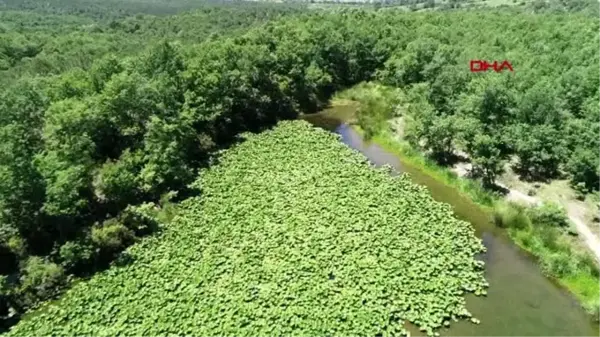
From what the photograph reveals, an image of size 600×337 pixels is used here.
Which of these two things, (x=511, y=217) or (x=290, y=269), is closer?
(x=290, y=269)

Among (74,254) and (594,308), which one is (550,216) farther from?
(74,254)

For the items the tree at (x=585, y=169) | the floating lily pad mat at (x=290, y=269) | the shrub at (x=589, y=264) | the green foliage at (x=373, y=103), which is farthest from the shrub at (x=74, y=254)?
the tree at (x=585, y=169)

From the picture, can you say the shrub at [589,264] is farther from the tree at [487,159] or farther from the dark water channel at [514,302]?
the tree at [487,159]

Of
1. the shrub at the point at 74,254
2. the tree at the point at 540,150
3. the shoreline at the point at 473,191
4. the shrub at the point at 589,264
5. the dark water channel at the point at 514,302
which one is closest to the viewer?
the dark water channel at the point at 514,302

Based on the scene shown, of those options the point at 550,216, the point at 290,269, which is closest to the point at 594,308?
the point at 550,216

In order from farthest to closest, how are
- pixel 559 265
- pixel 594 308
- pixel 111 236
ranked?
pixel 111 236
pixel 559 265
pixel 594 308

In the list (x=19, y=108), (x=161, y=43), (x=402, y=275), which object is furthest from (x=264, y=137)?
(x=402, y=275)

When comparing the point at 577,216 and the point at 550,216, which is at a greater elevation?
the point at 550,216
